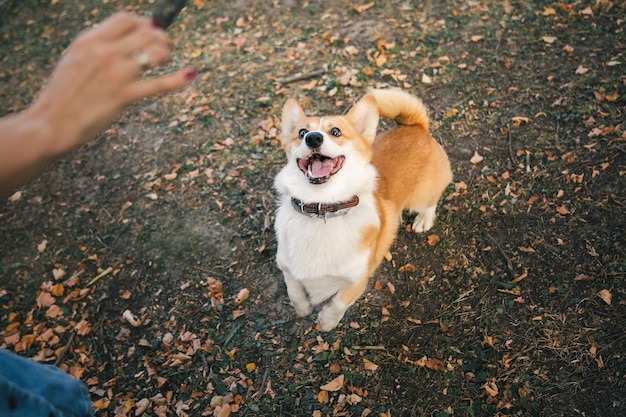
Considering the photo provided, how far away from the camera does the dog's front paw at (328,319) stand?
10.0ft

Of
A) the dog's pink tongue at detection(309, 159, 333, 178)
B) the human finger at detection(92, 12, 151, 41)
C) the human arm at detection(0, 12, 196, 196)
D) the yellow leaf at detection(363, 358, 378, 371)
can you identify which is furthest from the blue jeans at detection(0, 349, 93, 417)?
the yellow leaf at detection(363, 358, 378, 371)

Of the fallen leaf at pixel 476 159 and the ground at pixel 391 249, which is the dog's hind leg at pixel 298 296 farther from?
the fallen leaf at pixel 476 159

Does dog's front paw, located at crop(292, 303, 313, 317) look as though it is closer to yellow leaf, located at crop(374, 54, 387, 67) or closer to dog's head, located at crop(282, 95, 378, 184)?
dog's head, located at crop(282, 95, 378, 184)

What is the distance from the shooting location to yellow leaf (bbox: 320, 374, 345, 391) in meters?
2.95

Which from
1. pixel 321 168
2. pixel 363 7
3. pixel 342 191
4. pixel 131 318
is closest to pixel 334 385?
pixel 342 191

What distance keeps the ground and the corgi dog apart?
1.76 ft

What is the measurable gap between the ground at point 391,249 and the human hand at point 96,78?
8.60ft

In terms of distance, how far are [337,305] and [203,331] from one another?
122 cm

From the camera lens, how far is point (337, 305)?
2975mm

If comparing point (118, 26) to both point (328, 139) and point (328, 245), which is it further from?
point (328, 245)

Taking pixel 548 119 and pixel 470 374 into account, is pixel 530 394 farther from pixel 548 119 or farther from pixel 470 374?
pixel 548 119

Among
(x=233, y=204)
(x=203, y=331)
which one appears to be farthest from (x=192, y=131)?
(x=203, y=331)

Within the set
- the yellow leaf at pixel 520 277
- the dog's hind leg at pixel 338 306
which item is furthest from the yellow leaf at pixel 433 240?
the dog's hind leg at pixel 338 306

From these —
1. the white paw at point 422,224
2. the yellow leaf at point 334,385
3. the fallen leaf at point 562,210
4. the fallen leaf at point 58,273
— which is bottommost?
the yellow leaf at point 334,385
